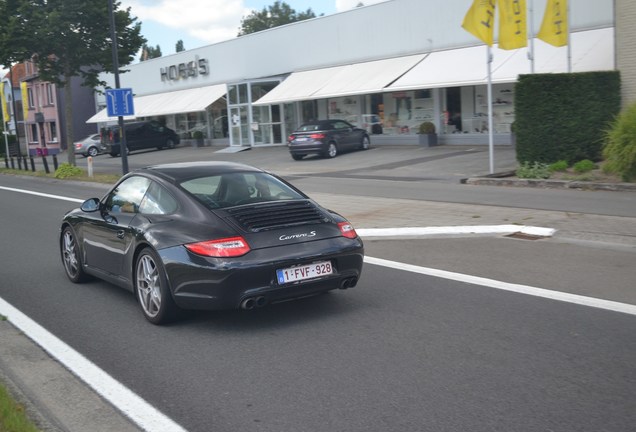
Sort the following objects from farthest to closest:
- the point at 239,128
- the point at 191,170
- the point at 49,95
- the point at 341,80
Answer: the point at 49,95
the point at 239,128
the point at 341,80
the point at 191,170

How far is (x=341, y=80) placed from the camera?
3378 cm

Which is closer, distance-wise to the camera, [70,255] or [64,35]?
[70,255]

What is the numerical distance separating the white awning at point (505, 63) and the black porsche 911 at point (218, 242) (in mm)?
19257

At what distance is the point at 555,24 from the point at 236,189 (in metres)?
15.9

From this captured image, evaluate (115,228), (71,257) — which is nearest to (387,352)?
(115,228)

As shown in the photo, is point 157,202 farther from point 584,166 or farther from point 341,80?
point 341,80

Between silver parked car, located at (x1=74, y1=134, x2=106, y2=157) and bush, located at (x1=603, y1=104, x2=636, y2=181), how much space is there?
126 ft

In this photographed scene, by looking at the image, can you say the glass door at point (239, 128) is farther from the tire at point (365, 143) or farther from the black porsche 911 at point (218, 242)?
the black porsche 911 at point (218, 242)

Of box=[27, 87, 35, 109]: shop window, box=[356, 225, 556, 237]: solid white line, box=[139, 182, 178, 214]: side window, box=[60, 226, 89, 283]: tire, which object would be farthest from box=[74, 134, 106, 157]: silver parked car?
box=[139, 182, 178, 214]: side window

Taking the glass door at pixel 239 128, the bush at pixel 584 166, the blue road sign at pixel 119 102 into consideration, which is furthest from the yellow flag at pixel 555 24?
the glass door at pixel 239 128

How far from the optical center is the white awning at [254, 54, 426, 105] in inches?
1222

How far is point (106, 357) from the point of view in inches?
229

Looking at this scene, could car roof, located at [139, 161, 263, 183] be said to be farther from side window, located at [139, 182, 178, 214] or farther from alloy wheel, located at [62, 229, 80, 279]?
alloy wheel, located at [62, 229, 80, 279]

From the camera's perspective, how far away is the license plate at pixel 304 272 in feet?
20.3
